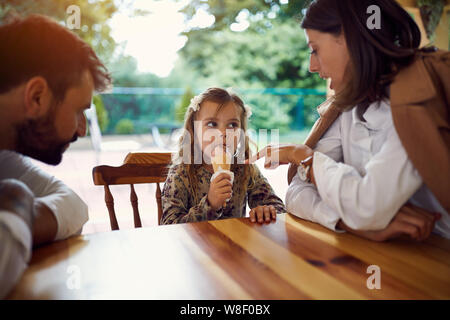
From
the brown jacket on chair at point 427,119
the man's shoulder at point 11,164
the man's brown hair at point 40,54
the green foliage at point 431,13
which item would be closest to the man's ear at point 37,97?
the man's brown hair at point 40,54

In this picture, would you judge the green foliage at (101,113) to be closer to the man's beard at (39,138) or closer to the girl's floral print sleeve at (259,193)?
the girl's floral print sleeve at (259,193)

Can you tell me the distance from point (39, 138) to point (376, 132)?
93cm

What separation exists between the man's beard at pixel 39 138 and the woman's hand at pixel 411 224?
0.90 meters

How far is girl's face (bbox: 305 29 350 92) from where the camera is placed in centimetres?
105

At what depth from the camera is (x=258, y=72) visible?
13555 millimetres

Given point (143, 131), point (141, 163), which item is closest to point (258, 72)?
point (143, 131)

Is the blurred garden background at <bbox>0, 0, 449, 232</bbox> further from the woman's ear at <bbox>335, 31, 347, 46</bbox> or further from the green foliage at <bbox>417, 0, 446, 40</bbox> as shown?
the woman's ear at <bbox>335, 31, 347, 46</bbox>

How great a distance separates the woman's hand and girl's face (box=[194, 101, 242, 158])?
0.90m

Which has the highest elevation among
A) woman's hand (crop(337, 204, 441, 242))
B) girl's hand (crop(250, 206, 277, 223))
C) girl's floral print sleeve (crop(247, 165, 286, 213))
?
woman's hand (crop(337, 204, 441, 242))

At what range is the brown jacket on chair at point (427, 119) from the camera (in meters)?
0.83

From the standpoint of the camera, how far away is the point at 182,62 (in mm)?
15555

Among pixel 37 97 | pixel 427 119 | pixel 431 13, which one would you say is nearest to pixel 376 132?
pixel 427 119

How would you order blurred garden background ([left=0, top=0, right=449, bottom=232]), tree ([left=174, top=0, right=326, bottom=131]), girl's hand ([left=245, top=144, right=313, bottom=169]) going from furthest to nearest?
tree ([left=174, top=0, right=326, bottom=131]) → blurred garden background ([left=0, top=0, right=449, bottom=232]) → girl's hand ([left=245, top=144, right=313, bottom=169])

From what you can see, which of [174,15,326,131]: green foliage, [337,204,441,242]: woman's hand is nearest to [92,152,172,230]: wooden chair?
[337,204,441,242]: woman's hand
